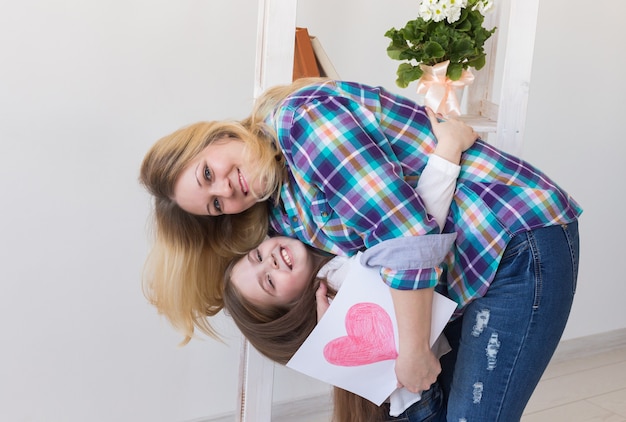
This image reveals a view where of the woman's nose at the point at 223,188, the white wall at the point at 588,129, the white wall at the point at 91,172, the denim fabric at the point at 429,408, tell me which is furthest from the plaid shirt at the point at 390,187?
the white wall at the point at 588,129

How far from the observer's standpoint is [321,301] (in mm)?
1308

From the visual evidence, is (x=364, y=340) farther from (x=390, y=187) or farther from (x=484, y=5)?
(x=484, y=5)

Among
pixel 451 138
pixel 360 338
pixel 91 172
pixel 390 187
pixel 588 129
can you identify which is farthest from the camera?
pixel 588 129

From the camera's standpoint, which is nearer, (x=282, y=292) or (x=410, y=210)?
(x=410, y=210)

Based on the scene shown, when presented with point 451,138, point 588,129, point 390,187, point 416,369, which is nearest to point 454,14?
point 451,138

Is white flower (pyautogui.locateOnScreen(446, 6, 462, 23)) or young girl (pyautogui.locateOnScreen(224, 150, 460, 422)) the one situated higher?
white flower (pyautogui.locateOnScreen(446, 6, 462, 23))

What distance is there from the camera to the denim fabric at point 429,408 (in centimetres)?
142

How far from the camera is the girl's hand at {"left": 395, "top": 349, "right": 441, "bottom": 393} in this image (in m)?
1.21

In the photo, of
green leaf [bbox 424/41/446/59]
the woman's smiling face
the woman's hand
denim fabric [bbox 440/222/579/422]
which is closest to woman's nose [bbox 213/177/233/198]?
the woman's smiling face

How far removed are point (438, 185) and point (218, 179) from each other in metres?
0.36

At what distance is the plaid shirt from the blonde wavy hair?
50 millimetres

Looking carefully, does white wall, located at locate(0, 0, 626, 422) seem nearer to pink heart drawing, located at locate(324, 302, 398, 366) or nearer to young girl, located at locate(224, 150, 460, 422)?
young girl, located at locate(224, 150, 460, 422)

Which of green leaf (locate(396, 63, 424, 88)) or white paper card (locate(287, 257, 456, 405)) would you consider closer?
white paper card (locate(287, 257, 456, 405))

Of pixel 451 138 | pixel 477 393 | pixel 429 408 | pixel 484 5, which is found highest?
pixel 484 5
